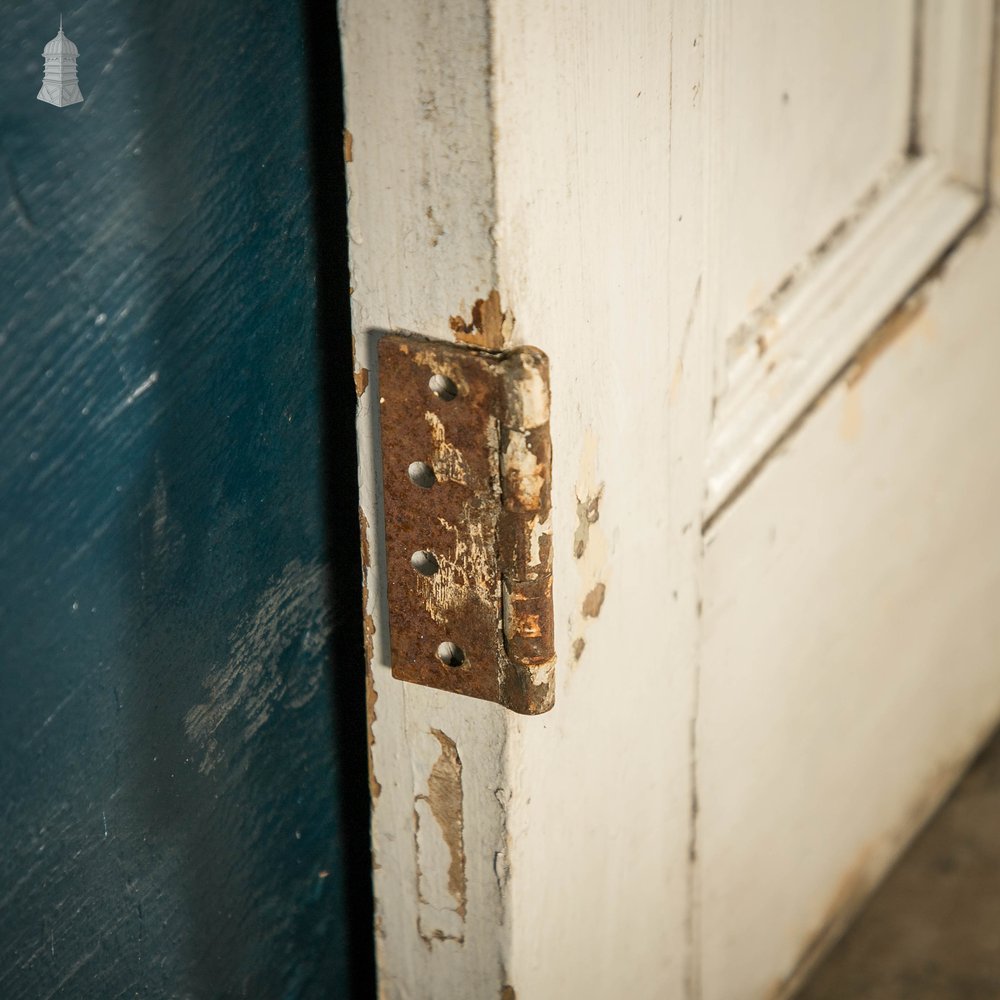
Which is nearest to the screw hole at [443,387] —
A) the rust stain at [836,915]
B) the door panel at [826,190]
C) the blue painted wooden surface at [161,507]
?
the blue painted wooden surface at [161,507]

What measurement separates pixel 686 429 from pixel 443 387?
19cm

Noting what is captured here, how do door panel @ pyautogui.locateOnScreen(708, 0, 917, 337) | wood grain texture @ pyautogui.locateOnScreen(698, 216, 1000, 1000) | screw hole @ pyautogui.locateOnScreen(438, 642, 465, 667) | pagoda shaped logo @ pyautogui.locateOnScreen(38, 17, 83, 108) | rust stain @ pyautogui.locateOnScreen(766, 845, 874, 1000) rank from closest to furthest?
1. pagoda shaped logo @ pyautogui.locateOnScreen(38, 17, 83, 108)
2. screw hole @ pyautogui.locateOnScreen(438, 642, 465, 667)
3. door panel @ pyautogui.locateOnScreen(708, 0, 917, 337)
4. wood grain texture @ pyautogui.locateOnScreen(698, 216, 1000, 1000)
5. rust stain @ pyautogui.locateOnScreen(766, 845, 874, 1000)

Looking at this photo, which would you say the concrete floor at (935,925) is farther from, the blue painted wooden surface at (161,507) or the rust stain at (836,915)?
the blue painted wooden surface at (161,507)

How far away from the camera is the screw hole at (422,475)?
61 cm

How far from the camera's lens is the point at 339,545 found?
28.8 inches

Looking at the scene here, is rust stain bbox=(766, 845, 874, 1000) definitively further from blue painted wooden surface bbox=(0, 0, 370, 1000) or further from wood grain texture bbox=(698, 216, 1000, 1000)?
blue painted wooden surface bbox=(0, 0, 370, 1000)

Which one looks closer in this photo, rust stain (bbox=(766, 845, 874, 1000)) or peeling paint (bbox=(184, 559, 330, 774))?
peeling paint (bbox=(184, 559, 330, 774))

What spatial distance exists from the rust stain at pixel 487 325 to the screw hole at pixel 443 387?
0.7 inches

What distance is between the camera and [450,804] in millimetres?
689

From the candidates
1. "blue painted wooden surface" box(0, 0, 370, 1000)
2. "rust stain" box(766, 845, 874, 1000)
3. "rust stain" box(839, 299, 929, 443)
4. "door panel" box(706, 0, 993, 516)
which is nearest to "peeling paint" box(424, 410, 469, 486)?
"blue painted wooden surface" box(0, 0, 370, 1000)

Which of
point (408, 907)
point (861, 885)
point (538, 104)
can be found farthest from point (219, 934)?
point (861, 885)

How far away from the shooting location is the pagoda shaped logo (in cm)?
54

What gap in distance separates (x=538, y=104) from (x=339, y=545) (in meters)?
0.26

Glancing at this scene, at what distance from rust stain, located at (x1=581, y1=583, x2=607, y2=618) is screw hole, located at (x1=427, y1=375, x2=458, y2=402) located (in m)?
0.14
